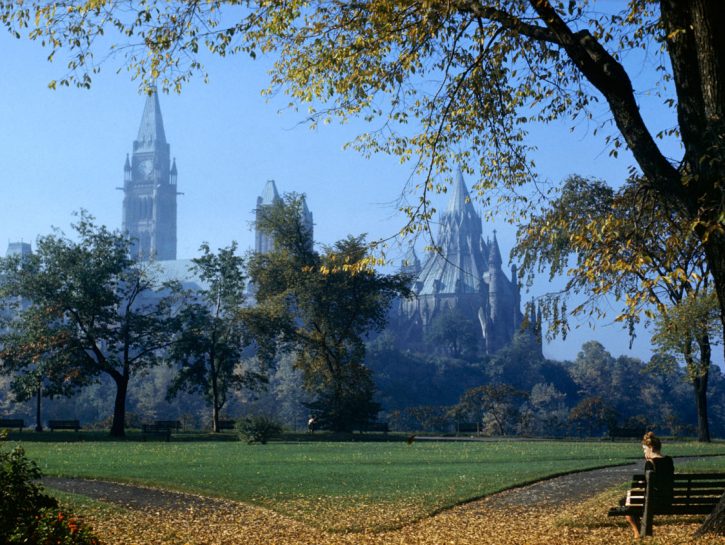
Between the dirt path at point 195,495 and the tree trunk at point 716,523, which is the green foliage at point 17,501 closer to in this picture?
the dirt path at point 195,495

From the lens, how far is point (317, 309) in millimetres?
53188

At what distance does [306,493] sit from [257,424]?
20.0 meters

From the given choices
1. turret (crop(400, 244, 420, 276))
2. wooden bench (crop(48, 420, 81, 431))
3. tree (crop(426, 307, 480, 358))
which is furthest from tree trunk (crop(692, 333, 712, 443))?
tree (crop(426, 307, 480, 358))

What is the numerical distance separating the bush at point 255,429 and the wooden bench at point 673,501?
25.6m

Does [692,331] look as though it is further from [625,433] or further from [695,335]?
[625,433]

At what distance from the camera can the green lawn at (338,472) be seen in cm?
1536

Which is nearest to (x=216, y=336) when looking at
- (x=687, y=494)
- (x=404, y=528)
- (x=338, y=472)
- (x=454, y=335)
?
(x=338, y=472)

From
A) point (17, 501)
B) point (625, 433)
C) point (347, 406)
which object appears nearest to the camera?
point (17, 501)

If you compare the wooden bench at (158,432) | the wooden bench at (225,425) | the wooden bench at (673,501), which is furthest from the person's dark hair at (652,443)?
the wooden bench at (225,425)

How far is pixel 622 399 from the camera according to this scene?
10362 centimetres

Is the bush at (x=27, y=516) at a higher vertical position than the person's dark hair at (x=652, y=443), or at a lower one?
lower

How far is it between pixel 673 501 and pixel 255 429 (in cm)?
2622

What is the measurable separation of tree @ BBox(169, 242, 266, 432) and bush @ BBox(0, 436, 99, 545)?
1609 inches

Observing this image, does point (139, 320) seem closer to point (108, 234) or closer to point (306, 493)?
point (108, 234)
